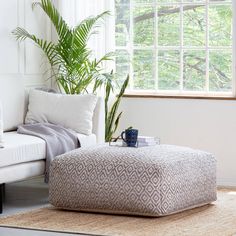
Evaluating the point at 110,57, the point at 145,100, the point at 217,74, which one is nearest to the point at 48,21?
the point at 110,57

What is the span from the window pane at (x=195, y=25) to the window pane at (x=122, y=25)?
577 mm

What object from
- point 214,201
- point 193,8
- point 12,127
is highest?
point 193,8

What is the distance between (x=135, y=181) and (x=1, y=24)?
197 centimetres

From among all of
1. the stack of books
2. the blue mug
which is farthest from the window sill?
the blue mug

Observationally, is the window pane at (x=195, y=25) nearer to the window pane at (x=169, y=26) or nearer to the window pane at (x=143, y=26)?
the window pane at (x=169, y=26)

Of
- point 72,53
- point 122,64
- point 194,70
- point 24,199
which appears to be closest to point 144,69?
point 122,64

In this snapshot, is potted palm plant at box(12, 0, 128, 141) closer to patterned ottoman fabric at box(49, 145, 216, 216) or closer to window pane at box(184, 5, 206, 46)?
window pane at box(184, 5, 206, 46)

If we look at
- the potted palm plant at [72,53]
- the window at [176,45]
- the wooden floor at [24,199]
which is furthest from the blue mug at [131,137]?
the window at [176,45]

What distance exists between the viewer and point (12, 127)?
6.01 m

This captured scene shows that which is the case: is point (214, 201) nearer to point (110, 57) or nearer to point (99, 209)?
point (99, 209)

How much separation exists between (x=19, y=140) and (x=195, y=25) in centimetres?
218

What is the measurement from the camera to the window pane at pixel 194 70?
6758mm

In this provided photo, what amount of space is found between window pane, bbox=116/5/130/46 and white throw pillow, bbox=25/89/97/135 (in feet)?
3.86

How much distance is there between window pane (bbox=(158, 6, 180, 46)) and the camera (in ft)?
22.5
